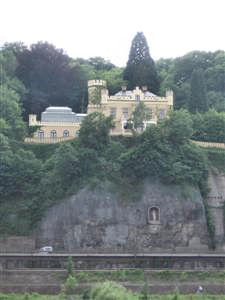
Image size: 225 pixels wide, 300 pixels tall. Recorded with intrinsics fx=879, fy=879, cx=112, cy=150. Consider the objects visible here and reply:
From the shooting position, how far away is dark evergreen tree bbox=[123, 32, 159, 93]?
245 ft

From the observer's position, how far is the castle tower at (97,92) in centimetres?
6944

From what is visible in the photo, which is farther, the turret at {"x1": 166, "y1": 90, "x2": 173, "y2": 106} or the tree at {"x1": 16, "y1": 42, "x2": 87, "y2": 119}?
the tree at {"x1": 16, "y1": 42, "x2": 87, "y2": 119}

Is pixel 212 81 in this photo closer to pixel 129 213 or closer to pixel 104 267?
pixel 129 213

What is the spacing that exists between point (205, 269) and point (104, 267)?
19.1ft

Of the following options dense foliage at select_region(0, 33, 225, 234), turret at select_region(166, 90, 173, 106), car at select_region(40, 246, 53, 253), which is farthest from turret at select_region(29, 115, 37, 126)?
car at select_region(40, 246, 53, 253)

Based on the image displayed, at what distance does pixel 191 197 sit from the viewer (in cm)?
5938

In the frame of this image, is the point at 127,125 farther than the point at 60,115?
No

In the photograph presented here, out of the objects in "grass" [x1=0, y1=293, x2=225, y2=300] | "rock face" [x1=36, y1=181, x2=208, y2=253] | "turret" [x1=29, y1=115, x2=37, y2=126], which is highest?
"turret" [x1=29, y1=115, x2=37, y2=126]

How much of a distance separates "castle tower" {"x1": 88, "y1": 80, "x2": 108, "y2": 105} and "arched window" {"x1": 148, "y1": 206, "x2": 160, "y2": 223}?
13.2 meters

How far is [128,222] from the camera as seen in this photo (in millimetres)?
58062

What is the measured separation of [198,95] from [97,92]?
27.9 feet

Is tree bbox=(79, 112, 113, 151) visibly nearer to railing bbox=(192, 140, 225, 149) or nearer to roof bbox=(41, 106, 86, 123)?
A: railing bbox=(192, 140, 225, 149)

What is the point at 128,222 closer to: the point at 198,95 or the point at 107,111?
the point at 107,111

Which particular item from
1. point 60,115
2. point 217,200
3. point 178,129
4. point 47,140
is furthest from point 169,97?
point 217,200
